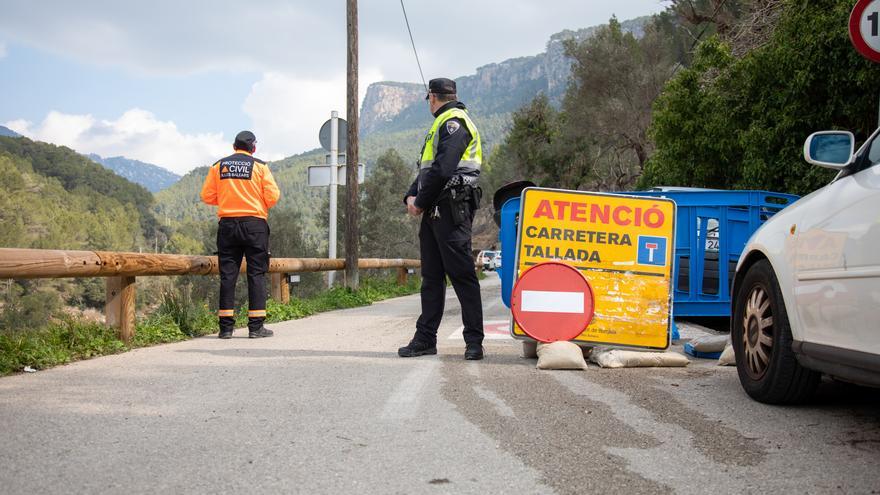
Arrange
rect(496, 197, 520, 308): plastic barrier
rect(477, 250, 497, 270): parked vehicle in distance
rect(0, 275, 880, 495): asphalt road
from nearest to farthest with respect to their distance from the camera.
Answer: rect(0, 275, 880, 495): asphalt road, rect(496, 197, 520, 308): plastic barrier, rect(477, 250, 497, 270): parked vehicle in distance

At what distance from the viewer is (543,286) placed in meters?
5.89

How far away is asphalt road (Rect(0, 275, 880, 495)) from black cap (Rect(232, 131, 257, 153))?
9.72ft

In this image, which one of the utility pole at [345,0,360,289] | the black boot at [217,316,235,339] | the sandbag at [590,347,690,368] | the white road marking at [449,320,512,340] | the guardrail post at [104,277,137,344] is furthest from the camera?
the utility pole at [345,0,360,289]

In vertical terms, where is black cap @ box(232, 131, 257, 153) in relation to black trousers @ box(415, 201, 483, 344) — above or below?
above

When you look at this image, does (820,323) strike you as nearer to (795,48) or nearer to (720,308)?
(720,308)

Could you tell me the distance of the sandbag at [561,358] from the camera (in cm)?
548

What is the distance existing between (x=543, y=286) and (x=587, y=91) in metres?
37.1

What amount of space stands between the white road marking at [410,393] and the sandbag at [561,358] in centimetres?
80

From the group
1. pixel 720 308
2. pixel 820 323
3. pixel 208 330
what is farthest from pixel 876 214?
pixel 208 330

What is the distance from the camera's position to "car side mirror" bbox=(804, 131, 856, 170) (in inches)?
150

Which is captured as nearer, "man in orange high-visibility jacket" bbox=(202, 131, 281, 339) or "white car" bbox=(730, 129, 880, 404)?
"white car" bbox=(730, 129, 880, 404)

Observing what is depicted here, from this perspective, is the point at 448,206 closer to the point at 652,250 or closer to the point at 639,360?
the point at 652,250

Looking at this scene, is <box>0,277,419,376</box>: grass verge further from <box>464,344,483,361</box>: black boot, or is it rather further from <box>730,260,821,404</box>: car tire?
<box>730,260,821,404</box>: car tire

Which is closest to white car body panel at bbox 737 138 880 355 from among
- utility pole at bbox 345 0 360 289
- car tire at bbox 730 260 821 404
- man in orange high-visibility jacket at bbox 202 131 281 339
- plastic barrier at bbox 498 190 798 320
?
car tire at bbox 730 260 821 404
